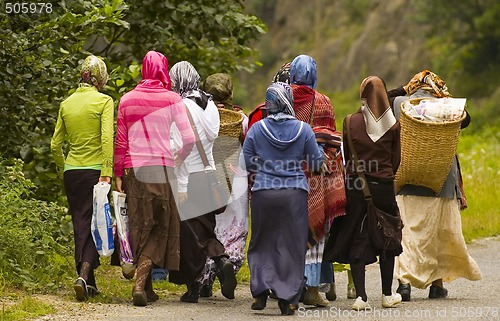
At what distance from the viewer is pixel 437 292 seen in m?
10.7

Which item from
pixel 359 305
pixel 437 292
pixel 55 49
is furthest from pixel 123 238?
pixel 437 292

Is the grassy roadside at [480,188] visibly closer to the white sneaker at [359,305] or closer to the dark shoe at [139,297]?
the white sneaker at [359,305]

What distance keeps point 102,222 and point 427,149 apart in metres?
2.99

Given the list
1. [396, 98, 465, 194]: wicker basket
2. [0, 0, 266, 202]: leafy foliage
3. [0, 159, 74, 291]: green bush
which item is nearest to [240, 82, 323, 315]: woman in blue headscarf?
[396, 98, 465, 194]: wicker basket

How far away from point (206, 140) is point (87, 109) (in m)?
1.07

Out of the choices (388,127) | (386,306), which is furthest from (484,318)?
(388,127)

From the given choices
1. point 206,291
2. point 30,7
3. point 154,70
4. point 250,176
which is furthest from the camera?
point 30,7

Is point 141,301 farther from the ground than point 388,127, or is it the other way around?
point 388,127

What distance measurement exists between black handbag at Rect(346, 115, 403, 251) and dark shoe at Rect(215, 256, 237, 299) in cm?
126

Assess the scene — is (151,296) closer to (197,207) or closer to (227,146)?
(197,207)

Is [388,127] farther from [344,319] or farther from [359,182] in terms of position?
[344,319]

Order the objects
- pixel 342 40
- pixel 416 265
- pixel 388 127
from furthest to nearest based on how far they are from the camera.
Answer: pixel 342 40, pixel 416 265, pixel 388 127

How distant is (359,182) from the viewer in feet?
31.8

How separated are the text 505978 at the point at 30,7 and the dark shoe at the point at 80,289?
3270mm
